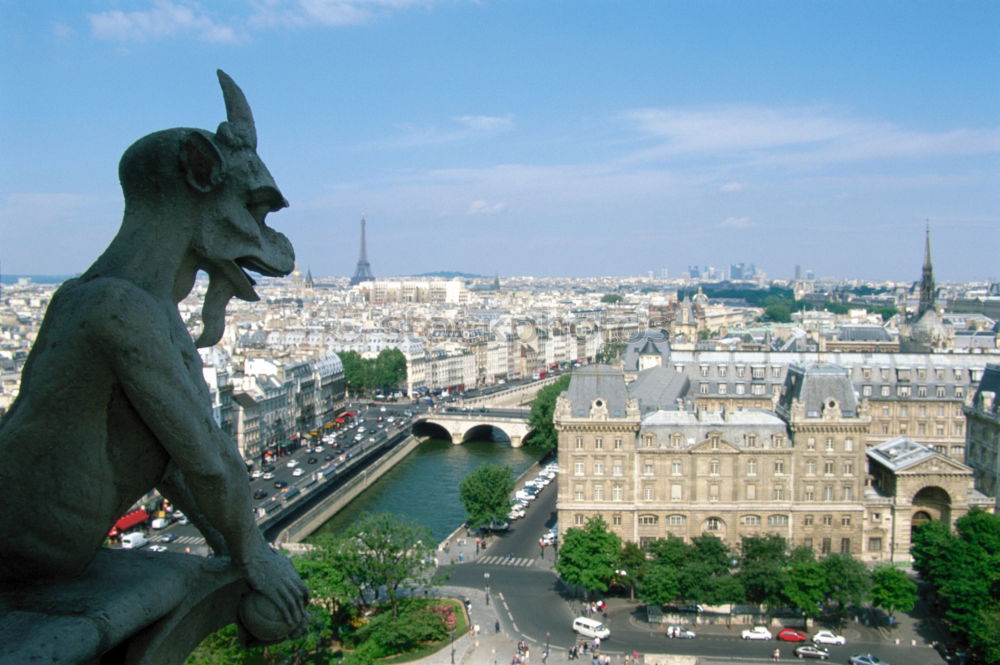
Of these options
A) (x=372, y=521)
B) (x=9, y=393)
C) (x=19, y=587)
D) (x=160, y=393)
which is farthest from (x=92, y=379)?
(x=9, y=393)

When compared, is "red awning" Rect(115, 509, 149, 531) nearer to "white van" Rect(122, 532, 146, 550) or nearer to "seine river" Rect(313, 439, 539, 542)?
"white van" Rect(122, 532, 146, 550)

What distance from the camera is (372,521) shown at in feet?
96.1

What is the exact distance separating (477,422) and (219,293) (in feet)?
212

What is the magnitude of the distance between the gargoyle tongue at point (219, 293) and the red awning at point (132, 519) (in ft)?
118

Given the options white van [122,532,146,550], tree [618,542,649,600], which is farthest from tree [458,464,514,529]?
white van [122,532,146,550]

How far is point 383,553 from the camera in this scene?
28609 millimetres

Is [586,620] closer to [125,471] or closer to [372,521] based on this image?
[372,521]

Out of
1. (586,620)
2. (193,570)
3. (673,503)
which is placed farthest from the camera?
(673,503)

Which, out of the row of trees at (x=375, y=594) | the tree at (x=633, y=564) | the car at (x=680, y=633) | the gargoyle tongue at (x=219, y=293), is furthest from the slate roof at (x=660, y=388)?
the gargoyle tongue at (x=219, y=293)

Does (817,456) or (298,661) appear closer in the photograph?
(298,661)

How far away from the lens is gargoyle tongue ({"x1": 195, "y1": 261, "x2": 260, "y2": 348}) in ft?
14.6

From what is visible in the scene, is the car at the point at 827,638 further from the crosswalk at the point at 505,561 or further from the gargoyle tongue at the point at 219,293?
the gargoyle tongue at the point at 219,293

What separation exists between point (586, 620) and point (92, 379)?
27002mm

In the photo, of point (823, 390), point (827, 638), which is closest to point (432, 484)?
point (823, 390)
